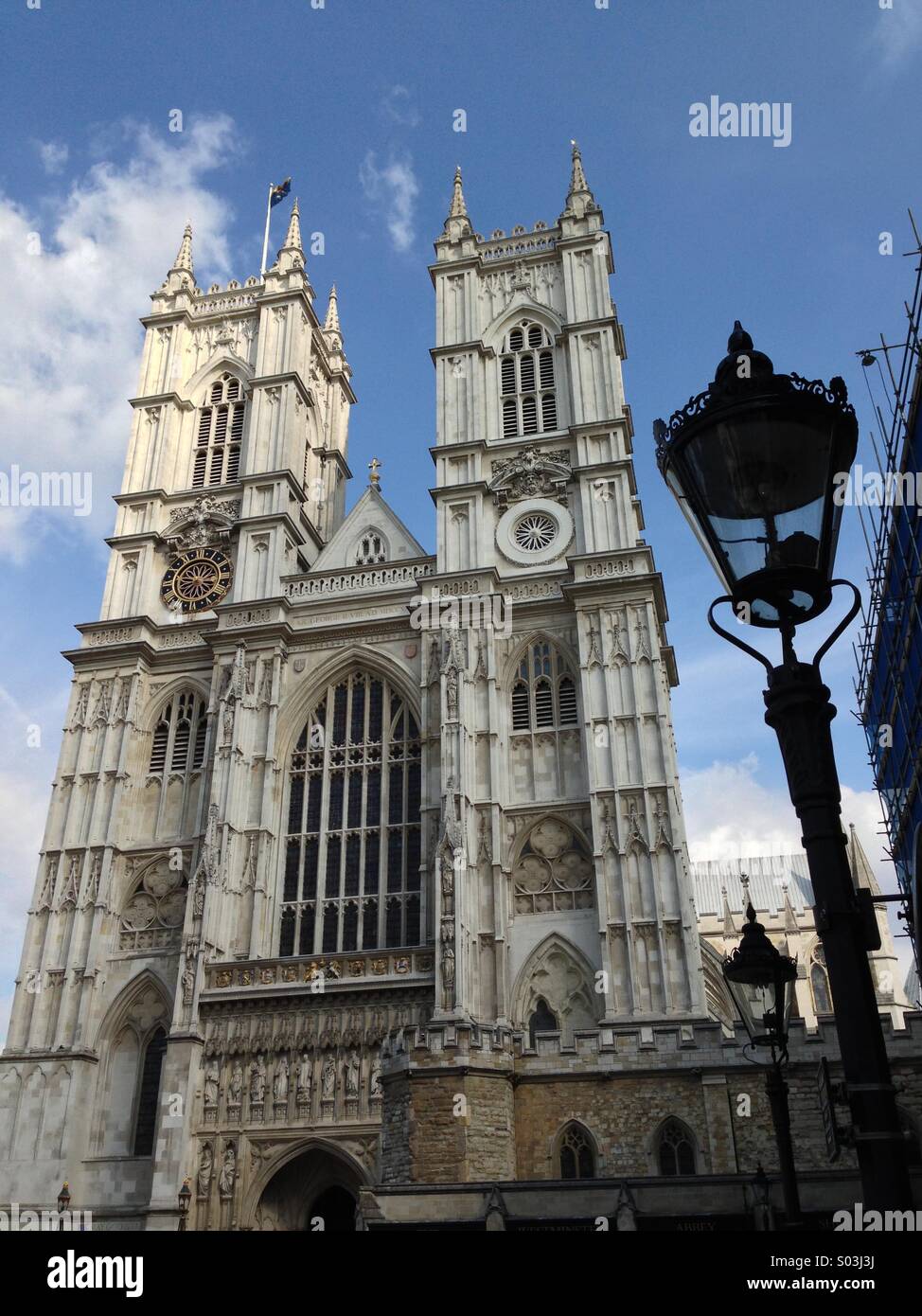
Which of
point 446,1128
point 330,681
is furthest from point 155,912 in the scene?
point 446,1128

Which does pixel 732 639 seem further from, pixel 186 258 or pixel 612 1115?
pixel 186 258

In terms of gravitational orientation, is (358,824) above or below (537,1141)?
above

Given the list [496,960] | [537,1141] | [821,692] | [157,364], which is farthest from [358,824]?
[821,692]

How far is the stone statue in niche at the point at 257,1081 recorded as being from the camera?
80.9ft

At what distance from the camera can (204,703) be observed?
32312 mm

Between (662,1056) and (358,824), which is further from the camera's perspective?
(358,824)

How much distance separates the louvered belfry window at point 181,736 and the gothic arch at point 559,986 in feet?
37.6

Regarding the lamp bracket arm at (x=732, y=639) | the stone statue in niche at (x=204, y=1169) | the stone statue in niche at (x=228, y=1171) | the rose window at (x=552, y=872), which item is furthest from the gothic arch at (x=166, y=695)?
the lamp bracket arm at (x=732, y=639)

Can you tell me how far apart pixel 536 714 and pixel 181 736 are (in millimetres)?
10647

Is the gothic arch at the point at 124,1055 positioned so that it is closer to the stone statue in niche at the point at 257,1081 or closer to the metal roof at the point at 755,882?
the stone statue in niche at the point at 257,1081

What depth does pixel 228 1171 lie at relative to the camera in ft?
78.7

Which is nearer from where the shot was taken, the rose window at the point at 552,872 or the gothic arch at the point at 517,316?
the rose window at the point at 552,872
